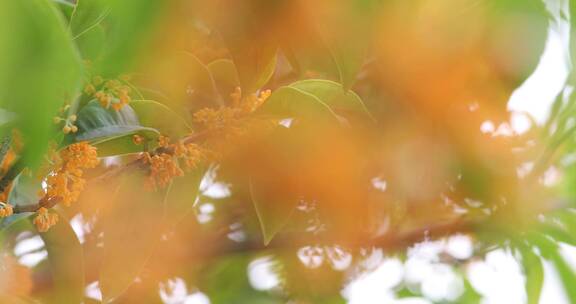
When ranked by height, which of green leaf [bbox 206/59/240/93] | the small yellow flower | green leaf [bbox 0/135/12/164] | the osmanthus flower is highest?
green leaf [bbox 0/135/12/164]

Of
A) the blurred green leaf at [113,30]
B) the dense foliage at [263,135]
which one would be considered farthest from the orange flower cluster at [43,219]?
the blurred green leaf at [113,30]

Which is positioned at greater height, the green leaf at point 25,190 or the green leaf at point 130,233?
the green leaf at point 25,190

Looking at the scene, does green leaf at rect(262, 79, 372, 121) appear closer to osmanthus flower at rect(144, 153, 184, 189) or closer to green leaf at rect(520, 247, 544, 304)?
osmanthus flower at rect(144, 153, 184, 189)

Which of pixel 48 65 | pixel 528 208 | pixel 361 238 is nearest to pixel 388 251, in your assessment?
pixel 361 238

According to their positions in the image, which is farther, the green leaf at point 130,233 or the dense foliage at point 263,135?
the green leaf at point 130,233

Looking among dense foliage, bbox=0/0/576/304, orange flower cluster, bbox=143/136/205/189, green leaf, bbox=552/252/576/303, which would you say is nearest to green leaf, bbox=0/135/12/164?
dense foliage, bbox=0/0/576/304

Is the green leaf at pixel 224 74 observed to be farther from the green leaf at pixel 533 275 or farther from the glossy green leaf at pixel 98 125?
the green leaf at pixel 533 275
